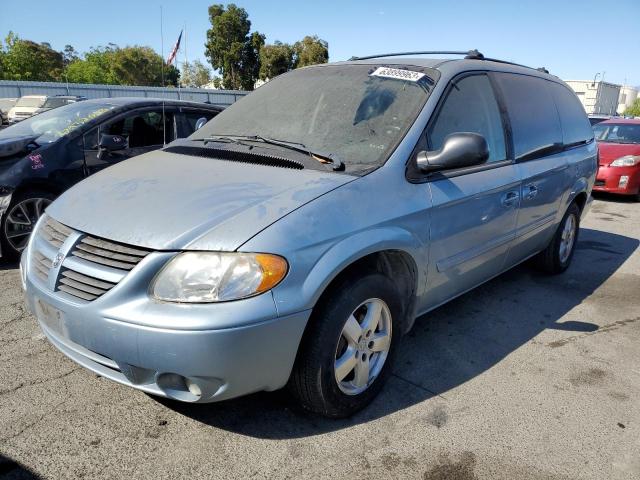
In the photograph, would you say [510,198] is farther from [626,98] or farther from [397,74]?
[626,98]

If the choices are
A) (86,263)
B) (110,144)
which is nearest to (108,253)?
(86,263)

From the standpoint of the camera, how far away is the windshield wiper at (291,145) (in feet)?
8.43

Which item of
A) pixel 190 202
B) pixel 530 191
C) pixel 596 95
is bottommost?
pixel 530 191

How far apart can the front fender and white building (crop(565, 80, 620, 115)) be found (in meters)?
33.8

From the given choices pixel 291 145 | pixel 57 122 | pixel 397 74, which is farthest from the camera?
pixel 57 122

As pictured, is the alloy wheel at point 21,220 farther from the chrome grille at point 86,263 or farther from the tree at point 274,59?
the tree at point 274,59

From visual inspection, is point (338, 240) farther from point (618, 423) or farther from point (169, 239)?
point (618, 423)

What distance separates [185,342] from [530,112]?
3177 mm

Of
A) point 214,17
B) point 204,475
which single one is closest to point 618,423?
point 204,475

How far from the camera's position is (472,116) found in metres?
3.23

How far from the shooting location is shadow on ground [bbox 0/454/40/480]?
6.73 feet

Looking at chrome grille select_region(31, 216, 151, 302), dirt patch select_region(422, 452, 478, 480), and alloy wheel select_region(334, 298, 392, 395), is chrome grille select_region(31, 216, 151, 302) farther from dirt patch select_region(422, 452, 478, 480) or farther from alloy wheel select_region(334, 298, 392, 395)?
dirt patch select_region(422, 452, 478, 480)

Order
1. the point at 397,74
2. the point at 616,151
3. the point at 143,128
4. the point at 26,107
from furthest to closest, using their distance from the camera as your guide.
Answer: the point at 26,107 → the point at 616,151 → the point at 143,128 → the point at 397,74

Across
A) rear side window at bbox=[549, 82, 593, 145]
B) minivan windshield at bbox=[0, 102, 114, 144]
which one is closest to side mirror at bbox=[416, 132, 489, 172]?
rear side window at bbox=[549, 82, 593, 145]
